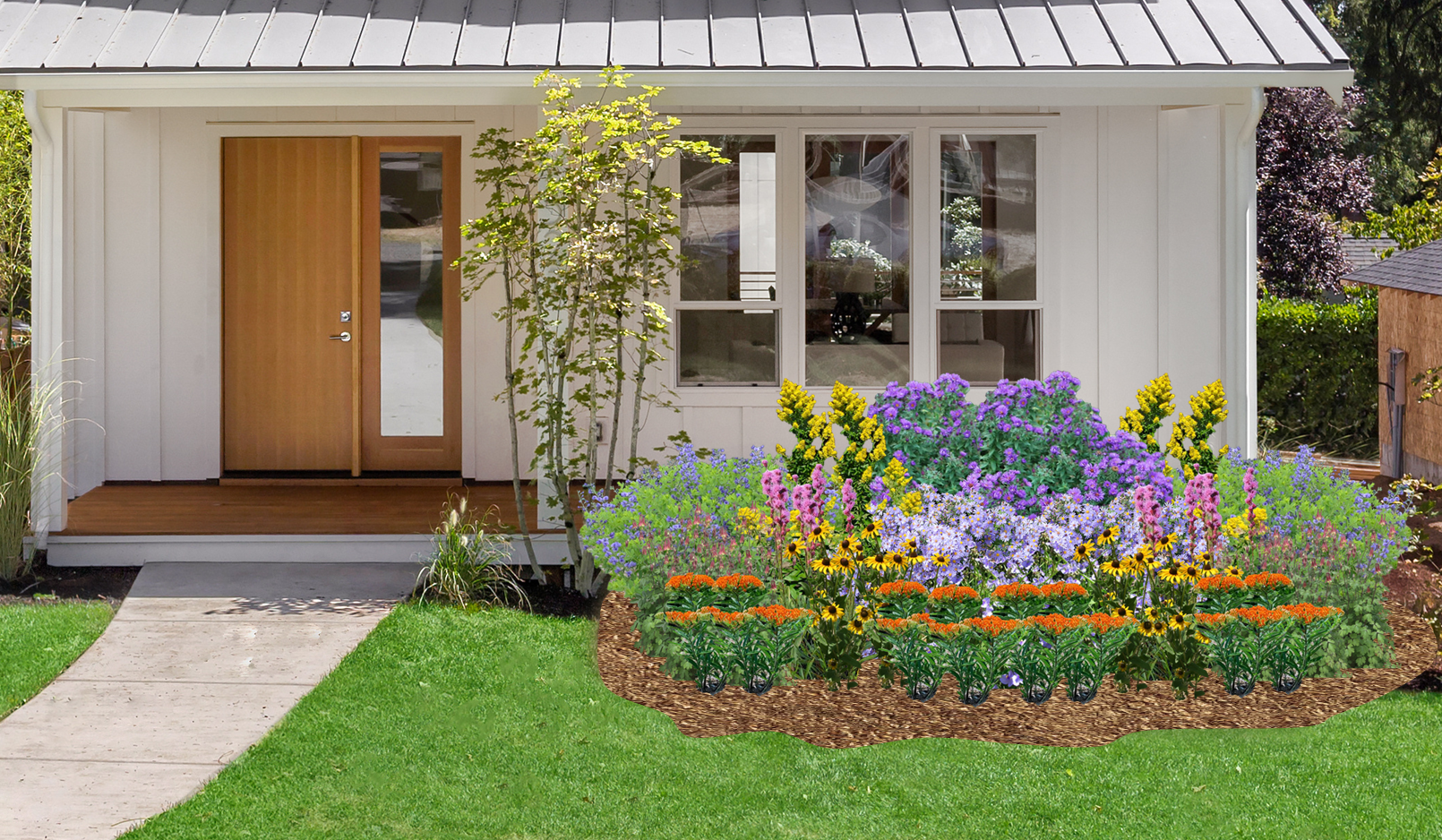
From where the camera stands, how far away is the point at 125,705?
5.67 meters

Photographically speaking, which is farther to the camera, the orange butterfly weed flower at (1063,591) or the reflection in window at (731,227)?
the reflection in window at (731,227)

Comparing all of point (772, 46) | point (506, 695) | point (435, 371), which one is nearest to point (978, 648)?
point (506, 695)

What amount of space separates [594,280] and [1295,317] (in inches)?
413

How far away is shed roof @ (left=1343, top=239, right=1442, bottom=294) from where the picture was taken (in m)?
12.7

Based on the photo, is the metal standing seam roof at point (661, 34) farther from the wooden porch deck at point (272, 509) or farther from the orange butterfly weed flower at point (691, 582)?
the orange butterfly weed flower at point (691, 582)

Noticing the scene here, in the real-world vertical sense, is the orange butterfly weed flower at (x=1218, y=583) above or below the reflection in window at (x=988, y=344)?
below

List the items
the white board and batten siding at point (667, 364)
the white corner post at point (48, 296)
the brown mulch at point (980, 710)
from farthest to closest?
1. the white board and batten siding at point (667, 364)
2. the white corner post at point (48, 296)
3. the brown mulch at point (980, 710)

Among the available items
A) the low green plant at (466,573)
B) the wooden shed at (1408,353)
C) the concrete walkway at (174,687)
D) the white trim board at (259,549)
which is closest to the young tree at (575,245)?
the low green plant at (466,573)

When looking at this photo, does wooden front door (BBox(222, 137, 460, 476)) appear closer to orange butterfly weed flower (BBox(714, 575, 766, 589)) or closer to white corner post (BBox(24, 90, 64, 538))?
white corner post (BBox(24, 90, 64, 538))

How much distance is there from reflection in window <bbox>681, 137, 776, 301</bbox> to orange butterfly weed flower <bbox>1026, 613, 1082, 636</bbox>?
3770 millimetres

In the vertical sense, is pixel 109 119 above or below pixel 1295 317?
above

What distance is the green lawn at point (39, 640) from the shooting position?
5.88 metres

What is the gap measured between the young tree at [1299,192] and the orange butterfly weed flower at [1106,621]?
16.0 meters

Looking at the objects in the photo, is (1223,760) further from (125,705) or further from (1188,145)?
(1188,145)
